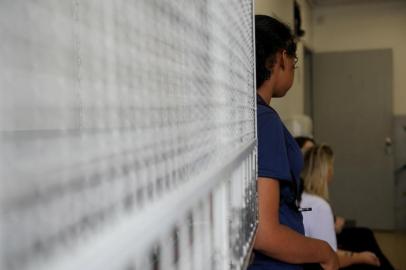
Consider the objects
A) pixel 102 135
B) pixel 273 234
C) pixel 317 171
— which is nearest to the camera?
pixel 102 135

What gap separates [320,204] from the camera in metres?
2.08

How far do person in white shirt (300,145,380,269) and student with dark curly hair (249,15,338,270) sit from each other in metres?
0.80

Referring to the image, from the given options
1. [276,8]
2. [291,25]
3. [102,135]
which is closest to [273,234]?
[102,135]

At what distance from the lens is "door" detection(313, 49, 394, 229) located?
16.4ft

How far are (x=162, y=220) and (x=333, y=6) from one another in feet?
17.9

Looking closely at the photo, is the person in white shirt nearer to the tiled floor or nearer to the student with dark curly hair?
the student with dark curly hair

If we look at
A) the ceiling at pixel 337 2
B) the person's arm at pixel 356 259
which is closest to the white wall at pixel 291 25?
the ceiling at pixel 337 2

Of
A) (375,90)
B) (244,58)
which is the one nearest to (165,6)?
(244,58)

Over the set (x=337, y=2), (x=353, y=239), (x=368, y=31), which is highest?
(x=337, y=2)

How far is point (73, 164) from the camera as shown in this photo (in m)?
0.28

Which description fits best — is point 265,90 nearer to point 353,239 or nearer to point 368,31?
point 353,239

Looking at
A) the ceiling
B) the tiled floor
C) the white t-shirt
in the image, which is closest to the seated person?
the white t-shirt

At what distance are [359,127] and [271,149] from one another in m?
4.32

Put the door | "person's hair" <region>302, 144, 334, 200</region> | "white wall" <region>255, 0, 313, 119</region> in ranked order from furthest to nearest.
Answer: the door, "white wall" <region>255, 0, 313, 119</region>, "person's hair" <region>302, 144, 334, 200</region>
